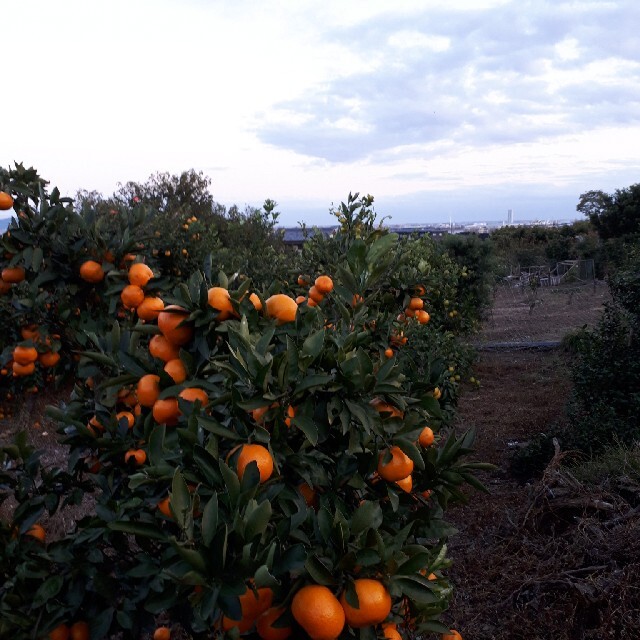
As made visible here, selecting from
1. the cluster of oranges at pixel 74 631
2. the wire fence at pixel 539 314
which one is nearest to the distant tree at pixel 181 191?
the wire fence at pixel 539 314

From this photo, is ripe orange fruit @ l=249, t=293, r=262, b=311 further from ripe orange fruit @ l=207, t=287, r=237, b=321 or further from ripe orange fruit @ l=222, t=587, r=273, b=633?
ripe orange fruit @ l=222, t=587, r=273, b=633

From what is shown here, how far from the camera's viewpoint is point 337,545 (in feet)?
3.42

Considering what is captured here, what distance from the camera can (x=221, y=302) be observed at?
1.35m

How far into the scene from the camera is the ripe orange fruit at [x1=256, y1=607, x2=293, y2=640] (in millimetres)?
1037

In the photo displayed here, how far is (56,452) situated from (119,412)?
4493 mm

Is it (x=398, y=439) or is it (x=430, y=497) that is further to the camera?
(x=430, y=497)

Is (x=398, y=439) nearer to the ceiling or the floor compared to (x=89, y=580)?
nearer to the ceiling

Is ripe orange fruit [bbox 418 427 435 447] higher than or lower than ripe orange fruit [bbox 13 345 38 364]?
higher

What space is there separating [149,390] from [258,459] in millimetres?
450

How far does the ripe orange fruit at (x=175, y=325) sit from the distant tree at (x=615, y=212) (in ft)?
69.8

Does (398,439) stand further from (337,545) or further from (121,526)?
(121,526)

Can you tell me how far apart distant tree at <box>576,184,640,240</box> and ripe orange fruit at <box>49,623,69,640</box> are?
21501mm

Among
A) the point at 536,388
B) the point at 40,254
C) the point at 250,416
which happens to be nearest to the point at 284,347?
the point at 250,416

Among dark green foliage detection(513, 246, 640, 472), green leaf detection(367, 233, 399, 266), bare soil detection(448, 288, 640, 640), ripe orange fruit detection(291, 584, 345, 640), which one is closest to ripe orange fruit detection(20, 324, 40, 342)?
green leaf detection(367, 233, 399, 266)
